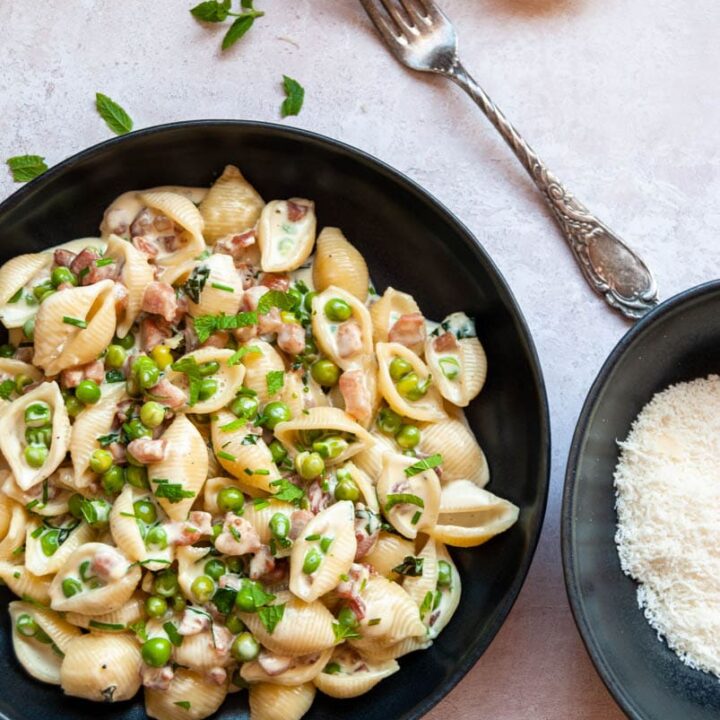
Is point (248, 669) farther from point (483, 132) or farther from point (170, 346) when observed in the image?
point (483, 132)

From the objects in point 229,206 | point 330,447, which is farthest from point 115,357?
point 330,447

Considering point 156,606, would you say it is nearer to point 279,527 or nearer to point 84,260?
point 279,527

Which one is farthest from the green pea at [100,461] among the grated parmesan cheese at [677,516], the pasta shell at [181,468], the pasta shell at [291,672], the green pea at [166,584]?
the grated parmesan cheese at [677,516]

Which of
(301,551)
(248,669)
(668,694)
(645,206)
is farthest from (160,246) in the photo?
(668,694)

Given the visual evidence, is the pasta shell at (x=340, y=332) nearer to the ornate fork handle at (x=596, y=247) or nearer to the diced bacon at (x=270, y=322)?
the diced bacon at (x=270, y=322)

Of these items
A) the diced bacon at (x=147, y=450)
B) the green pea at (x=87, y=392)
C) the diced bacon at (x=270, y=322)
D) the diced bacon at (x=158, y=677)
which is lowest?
the diced bacon at (x=158, y=677)

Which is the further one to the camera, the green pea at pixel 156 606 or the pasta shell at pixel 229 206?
the pasta shell at pixel 229 206
